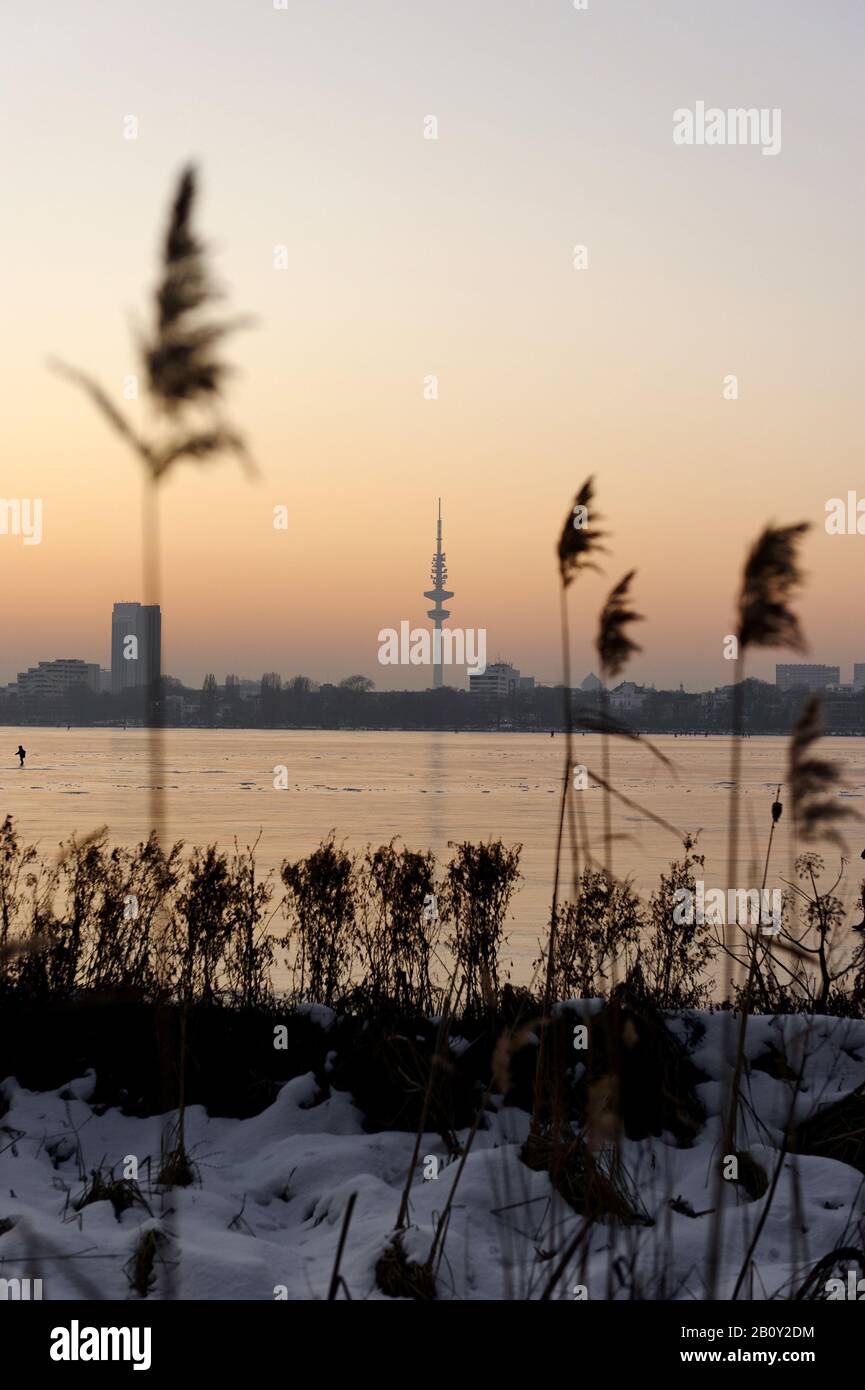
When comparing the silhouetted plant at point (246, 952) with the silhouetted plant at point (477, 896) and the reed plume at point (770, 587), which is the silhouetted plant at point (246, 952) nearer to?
the silhouetted plant at point (477, 896)

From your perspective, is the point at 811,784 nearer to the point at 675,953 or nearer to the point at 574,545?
the point at 574,545

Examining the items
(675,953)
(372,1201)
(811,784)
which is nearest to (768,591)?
(811,784)

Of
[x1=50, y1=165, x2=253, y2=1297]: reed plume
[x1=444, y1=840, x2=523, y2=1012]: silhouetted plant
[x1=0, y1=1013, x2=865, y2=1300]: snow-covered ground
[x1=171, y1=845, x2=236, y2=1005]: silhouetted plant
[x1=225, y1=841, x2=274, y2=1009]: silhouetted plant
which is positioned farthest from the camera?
[x1=444, y1=840, x2=523, y2=1012]: silhouetted plant

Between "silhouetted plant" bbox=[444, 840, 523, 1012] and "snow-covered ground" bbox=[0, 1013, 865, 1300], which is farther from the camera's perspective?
"silhouetted plant" bbox=[444, 840, 523, 1012]

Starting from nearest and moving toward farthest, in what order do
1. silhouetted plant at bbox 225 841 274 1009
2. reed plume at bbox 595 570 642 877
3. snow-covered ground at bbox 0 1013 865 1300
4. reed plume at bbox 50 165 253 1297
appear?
reed plume at bbox 50 165 253 1297
reed plume at bbox 595 570 642 877
snow-covered ground at bbox 0 1013 865 1300
silhouetted plant at bbox 225 841 274 1009

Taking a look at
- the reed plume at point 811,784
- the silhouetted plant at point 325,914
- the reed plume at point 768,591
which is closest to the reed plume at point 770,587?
the reed plume at point 768,591

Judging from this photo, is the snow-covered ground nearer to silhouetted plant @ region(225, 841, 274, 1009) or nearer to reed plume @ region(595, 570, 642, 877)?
reed plume @ region(595, 570, 642, 877)

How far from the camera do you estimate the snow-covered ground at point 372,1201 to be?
13.2 feet

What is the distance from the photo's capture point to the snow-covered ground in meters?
4.02

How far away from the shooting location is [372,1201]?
16.6 ft

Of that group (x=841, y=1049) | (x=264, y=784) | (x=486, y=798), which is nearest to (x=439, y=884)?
(x=841, y=1049)

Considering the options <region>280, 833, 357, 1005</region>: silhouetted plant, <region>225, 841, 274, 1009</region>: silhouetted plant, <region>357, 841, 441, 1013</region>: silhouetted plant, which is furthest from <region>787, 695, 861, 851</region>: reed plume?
<region>280, 833, 357, 1005</region>: silhouetted plant
